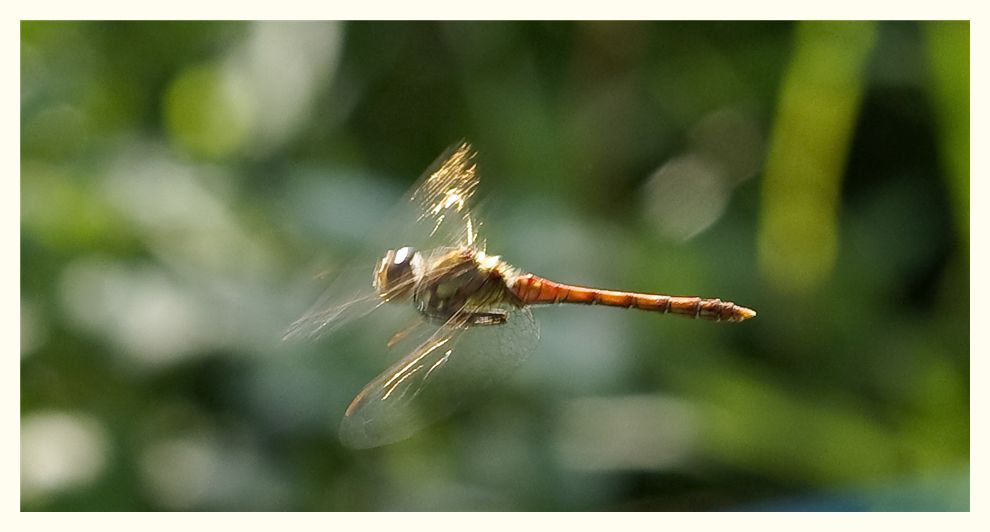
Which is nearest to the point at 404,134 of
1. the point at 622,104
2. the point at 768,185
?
the point at 622,104

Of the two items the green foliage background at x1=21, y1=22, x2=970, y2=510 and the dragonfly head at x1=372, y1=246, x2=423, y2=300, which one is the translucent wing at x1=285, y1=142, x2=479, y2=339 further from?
the green foliage background at x1=21, y1=22, x2=970, y2=510

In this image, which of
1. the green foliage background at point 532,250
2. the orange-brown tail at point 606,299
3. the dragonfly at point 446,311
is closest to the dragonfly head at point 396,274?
the dragonfly at point 446,311

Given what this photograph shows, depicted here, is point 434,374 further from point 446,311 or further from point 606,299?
point 606,299

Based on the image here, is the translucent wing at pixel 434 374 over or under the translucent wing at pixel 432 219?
under

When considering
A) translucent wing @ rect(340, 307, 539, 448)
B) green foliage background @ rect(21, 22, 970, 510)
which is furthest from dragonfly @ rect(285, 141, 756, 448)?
green foliage background @ rect(21, 22, 970, 510)

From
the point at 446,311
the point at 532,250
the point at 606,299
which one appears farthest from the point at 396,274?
the point at 532,250

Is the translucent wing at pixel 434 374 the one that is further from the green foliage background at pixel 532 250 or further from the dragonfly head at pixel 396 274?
the green foliage background at pixel 532 250

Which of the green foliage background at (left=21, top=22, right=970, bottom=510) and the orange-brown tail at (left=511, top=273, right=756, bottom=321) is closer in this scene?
the orange-brown tail at (left=511, top=273, right=756, bottom=321)
